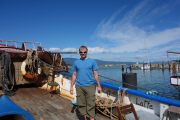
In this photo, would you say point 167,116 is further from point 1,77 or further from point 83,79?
point 1,77

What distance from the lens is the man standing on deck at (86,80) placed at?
18.6 feet

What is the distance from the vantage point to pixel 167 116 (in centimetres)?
525

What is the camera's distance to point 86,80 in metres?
5.69

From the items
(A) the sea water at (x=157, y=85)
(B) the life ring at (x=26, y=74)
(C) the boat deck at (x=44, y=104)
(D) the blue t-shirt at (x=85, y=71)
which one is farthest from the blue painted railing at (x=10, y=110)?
(B) the life ring at (x=26, y=74)

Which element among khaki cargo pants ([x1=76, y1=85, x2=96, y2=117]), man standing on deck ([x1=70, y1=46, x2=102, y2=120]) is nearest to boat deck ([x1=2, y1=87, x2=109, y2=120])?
khaki cargo pants ([x1=76, y1=85, x2=96, y2=117])

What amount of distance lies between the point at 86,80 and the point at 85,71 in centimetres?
23

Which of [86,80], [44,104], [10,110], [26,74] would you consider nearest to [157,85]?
[26,74]

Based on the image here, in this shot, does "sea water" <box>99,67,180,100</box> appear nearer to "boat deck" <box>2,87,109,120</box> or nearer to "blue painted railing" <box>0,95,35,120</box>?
"boat deck" <box>2,87,109,120</box>

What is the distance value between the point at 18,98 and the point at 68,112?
2922 mm

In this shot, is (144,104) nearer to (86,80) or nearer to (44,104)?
(86,80)

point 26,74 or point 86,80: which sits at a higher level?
point 86,80

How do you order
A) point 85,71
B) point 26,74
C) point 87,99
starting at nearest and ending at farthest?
1. point 85,71
2. point 87,99
3. point 26,74

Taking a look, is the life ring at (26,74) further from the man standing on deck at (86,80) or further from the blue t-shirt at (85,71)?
the blue t-shirt at (85,71)

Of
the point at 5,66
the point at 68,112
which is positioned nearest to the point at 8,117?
the point at 68,112
